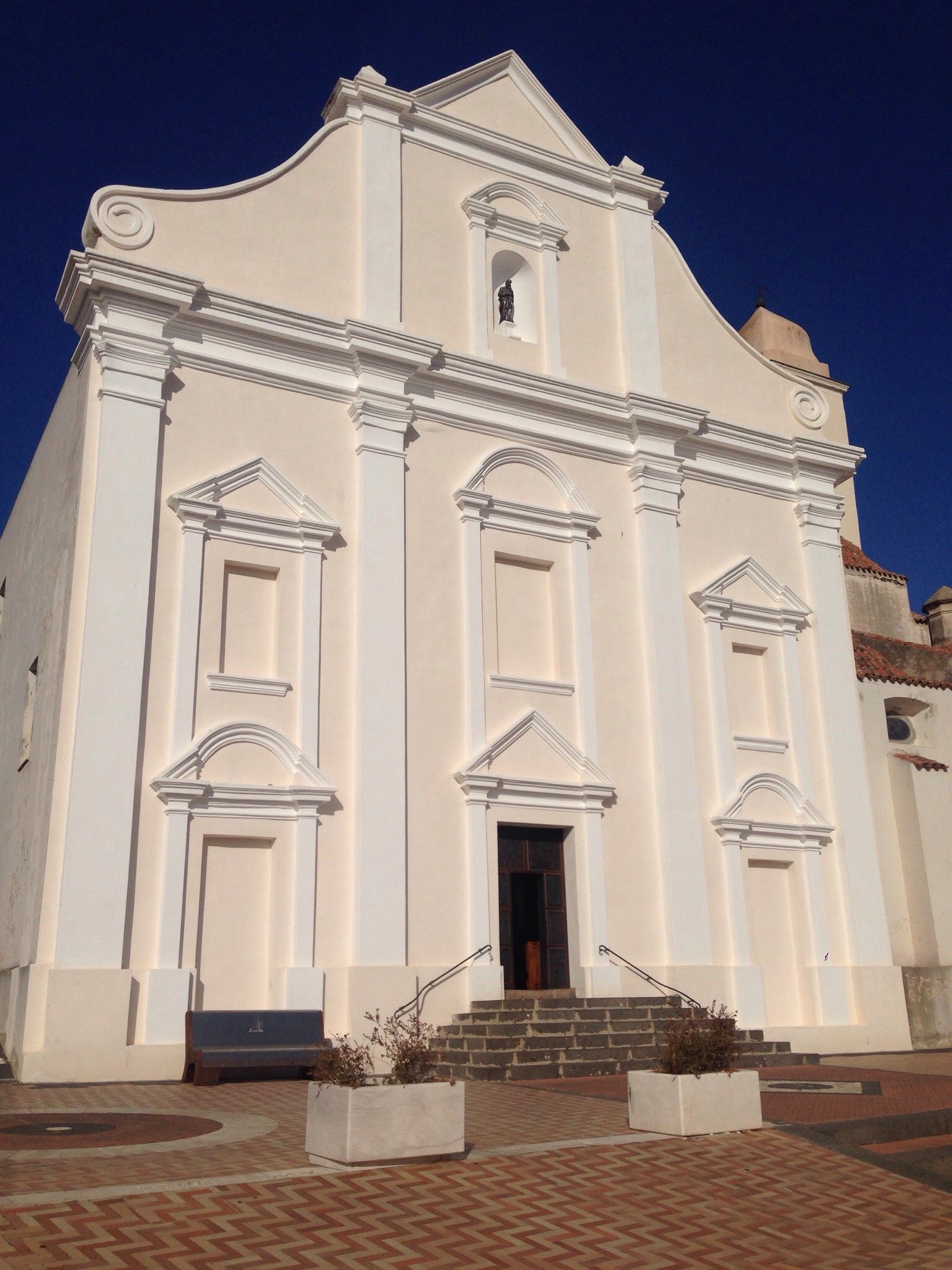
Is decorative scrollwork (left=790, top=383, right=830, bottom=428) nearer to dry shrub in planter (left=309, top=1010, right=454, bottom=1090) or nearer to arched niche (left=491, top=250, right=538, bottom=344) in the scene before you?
arched niche (left=491, top=250, right=538, bottom=344)

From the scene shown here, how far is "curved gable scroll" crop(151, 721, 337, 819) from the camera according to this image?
14.1 meters

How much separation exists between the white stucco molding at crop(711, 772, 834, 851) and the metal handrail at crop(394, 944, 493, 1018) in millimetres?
4464

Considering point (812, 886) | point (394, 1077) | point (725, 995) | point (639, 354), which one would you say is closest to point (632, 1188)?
point (394, 1077)

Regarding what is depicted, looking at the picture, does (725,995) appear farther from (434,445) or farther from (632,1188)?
(632,1188)

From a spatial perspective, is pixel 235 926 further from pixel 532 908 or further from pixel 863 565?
pixel 863 565

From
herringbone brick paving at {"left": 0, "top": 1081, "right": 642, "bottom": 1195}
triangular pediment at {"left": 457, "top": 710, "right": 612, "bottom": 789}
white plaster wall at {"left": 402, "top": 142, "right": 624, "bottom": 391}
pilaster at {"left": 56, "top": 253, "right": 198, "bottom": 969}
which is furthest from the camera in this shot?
white plaster wall at {"left": 402, "top": 142, "right": 624, "bottom": 391}

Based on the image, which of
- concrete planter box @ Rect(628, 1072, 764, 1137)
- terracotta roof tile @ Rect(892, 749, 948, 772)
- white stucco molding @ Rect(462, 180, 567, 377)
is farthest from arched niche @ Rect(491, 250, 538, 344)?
concrete planter box @ Rect(628, 1072, 764, 1137)

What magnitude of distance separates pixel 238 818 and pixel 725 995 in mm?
7521

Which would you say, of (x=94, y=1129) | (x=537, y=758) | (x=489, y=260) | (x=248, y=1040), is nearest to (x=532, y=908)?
(x=537, y=758)

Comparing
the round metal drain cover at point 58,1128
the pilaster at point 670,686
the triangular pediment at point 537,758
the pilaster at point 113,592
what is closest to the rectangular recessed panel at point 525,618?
the triangular pediment at point 537,758

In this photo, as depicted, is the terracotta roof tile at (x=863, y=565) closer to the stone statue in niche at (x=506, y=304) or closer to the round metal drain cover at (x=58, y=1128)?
the stone statue in niche at (x=506, y=304)

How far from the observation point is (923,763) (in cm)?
2030

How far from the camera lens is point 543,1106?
10.3m

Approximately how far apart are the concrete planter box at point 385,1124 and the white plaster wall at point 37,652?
6.92 metres
